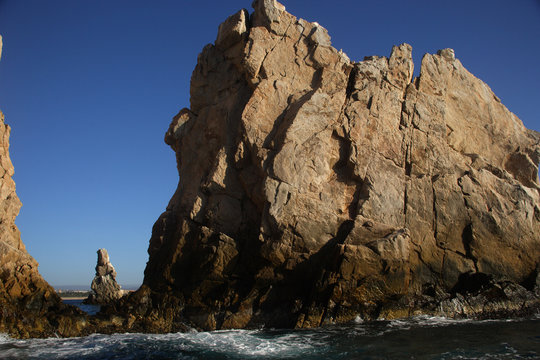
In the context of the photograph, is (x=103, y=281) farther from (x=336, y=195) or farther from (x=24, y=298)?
(x=336, y=195)

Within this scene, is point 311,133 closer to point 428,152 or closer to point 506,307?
point 428,152

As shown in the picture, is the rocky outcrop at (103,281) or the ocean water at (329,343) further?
the rocky outcrop at (103,281)

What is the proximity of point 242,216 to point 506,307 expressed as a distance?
479 inches

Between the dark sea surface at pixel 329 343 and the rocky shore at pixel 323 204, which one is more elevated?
the rocky shore at pixel 323 204

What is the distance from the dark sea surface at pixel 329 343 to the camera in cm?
1242

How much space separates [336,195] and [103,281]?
28937mm

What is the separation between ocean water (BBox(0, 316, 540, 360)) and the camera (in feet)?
40.8

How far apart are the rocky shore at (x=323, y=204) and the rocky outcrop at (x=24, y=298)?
0.06m

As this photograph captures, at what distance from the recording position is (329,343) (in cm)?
1387

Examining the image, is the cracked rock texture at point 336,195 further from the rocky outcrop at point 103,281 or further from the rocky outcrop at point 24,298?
the rocky outcrop at point 103,281

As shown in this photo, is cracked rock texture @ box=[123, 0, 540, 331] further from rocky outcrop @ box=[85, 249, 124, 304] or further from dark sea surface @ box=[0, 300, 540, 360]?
rocky outcrop @ box=[85, 249, 124, 304]

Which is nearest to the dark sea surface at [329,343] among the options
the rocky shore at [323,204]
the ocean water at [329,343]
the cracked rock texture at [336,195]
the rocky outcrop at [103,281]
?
the ocean water at [329,343]

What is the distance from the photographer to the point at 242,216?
22.1 m

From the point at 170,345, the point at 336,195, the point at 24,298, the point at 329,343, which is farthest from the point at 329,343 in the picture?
the point at 24,298
